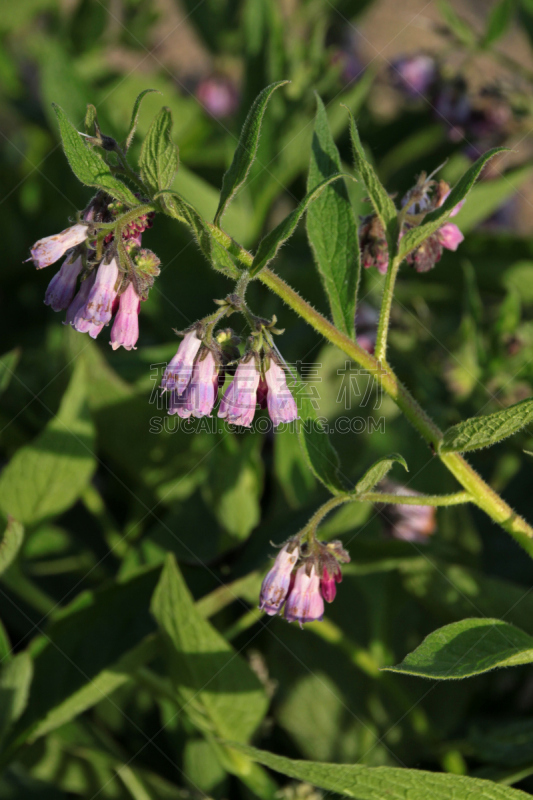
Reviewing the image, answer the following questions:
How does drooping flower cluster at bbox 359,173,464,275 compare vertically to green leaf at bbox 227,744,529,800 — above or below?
above

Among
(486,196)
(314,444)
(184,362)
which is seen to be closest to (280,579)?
(314,444)

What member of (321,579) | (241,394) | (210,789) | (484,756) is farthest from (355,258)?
(210,789)

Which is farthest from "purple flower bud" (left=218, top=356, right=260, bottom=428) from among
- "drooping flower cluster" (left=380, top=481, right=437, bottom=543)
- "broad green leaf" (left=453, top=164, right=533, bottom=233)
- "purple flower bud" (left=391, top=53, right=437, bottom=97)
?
"purple flower bud" (left=391, top=53, right=437, bottom=97)

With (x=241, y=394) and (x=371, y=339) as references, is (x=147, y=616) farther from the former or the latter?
(x=371, y=339)

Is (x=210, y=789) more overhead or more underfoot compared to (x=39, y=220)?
more underfoot

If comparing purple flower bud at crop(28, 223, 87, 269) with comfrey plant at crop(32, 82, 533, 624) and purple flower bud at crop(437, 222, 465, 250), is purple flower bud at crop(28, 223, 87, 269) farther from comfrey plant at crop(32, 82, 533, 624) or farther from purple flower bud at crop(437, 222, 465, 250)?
purple flower bud at crop(437, 222, 465, 250)

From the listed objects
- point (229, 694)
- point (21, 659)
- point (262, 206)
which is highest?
point (262, 206)

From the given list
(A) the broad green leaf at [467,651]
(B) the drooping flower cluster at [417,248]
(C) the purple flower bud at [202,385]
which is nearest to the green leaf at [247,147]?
(C) the purple flower bud at [202,385]

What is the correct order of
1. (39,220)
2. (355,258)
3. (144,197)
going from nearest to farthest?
(144,197) → (355,258) → (39,220)
